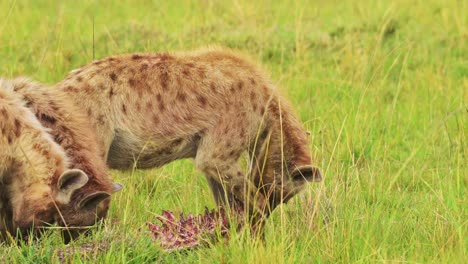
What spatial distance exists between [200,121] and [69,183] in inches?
41.7

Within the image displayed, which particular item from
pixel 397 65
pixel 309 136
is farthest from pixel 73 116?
pixel 397 65

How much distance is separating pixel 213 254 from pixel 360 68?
13.2ft

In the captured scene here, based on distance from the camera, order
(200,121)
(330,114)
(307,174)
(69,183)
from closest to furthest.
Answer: (69,183), (307,174), (200,121), (330,114)

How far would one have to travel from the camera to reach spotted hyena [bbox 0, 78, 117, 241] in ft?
17.0

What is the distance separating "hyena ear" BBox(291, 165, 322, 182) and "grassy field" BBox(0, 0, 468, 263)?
13cm

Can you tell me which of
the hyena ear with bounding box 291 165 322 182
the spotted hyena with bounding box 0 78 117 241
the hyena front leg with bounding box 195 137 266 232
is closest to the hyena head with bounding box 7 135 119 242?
the spotted hyena with bounding box 0 78 117 241

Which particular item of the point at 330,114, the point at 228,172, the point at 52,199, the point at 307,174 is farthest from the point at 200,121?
the point at 330,114

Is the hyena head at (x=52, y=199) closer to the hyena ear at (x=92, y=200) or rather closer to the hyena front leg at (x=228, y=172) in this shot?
the hyena ear at (x=92, y=200)

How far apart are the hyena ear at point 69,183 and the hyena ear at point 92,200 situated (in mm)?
62

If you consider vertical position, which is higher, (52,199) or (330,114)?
(52,199)

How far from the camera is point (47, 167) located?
5.26 meters

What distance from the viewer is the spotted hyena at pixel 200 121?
18.9 ft

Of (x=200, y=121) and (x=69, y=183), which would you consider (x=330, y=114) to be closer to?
(x=200, y=121)

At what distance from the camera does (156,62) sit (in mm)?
5980
